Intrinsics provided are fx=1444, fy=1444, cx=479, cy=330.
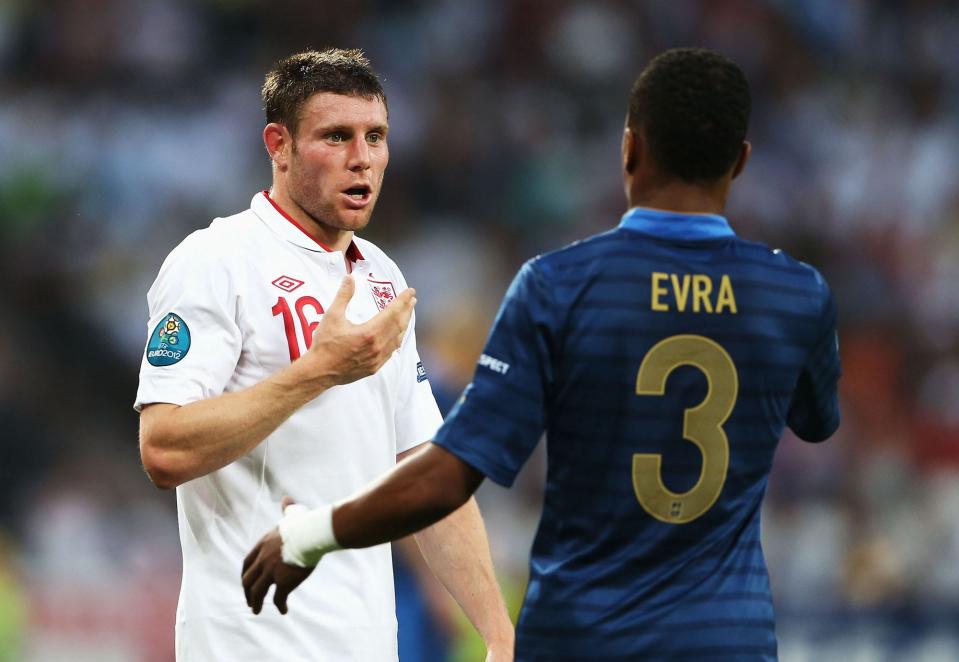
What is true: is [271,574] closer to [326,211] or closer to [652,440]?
[652,440]

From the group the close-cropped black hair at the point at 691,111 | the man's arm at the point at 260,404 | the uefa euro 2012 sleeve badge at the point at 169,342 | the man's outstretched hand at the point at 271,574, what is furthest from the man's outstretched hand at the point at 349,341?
the close-cropped black hair at the point at 691,111

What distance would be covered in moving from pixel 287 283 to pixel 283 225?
0.21m

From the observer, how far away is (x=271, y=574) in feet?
9.77

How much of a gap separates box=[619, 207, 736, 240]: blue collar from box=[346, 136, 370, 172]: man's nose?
4.10ft

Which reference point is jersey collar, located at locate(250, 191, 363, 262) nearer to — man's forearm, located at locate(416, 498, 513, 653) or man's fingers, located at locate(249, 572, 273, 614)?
man's forearm, located at locate(416, 498, 513, 653)

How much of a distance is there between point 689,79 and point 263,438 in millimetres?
1436

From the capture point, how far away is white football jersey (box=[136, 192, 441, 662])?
143 inches

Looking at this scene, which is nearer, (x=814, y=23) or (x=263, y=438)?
(x=263, y=438)

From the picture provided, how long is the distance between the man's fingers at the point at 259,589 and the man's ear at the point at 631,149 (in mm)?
1117

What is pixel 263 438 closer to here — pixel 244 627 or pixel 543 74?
pixel 244 627

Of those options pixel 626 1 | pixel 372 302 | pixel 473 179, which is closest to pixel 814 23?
pixel 626 1

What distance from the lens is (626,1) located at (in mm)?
11781

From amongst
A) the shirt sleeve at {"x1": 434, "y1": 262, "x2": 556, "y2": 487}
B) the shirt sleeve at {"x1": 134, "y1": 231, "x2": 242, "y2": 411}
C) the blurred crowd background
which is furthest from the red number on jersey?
the blurred crowd background

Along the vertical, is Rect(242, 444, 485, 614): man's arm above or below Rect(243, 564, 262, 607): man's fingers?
above
